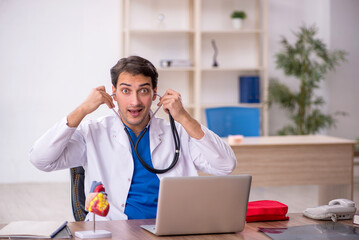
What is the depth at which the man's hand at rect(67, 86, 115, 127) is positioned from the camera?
2186 millimetres

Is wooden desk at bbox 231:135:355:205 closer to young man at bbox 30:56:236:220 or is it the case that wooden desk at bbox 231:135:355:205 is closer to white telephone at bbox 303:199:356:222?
young man at bbox 30:56:236:220

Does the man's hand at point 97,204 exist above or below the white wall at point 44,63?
below

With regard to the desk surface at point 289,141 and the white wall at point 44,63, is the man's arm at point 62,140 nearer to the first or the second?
the desk surface at point 289,141

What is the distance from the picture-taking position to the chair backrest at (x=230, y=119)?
4.55 meters

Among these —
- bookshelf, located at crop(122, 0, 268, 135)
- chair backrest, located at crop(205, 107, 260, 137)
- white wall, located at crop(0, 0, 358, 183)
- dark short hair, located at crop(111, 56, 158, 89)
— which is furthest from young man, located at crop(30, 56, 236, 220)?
white wall, located at crop(0, 0, 358, 183)

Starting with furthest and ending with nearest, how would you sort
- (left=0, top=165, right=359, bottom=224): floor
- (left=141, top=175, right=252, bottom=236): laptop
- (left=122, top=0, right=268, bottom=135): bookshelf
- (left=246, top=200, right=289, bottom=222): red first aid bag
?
(left=122, top=0, right=268, bottom=135): bookshelf, (left=0, top=165, right=359, bottom=224): floor, (left=246, top=200, right=289, bottom=222): red first aid bag, (left=141, top=175, right=252, bottom=236): laptop

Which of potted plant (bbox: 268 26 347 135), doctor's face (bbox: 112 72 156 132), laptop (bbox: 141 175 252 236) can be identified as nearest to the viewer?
laptop (bbox: 141 175 252 236)

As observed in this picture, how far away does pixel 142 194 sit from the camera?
226 centimetres

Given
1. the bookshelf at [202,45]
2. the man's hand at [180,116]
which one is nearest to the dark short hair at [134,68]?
the man's hand at [180,116]

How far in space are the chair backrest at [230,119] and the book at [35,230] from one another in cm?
281

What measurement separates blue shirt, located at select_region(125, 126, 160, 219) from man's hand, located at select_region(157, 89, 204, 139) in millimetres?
221

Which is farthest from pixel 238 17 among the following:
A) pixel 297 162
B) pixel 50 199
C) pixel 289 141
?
pixel 50 199

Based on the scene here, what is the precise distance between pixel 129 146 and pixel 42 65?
4.27 metres

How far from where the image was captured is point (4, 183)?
20.6 feet
